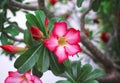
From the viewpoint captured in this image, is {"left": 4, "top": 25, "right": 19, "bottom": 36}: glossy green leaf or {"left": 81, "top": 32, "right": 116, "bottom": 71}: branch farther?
{"left": 81, "top": 32, "right": 116, "bottom": 71}: branch

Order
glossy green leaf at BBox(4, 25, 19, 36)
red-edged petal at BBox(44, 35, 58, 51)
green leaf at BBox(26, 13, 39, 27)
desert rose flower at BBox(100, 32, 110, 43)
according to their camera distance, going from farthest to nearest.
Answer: desert rose flower at BBox(100, 32, 110, 43) → glossy green leaf at BBox(4, 25, 19, 36) → green leaf at BBox(26, 13, 39, 27) → red-edged petal at BBox(44, 35, 58, 51)

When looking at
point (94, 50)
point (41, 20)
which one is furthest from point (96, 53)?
point (41, 20)

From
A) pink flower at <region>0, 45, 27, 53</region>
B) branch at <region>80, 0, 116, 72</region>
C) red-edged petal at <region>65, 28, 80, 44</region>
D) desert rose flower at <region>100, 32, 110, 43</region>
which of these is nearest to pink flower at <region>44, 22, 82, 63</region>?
red-edged petal at <region>65, 28, 80, 44</region>

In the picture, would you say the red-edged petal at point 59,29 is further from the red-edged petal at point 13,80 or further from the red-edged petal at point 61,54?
the red-edged petal at point 13,80

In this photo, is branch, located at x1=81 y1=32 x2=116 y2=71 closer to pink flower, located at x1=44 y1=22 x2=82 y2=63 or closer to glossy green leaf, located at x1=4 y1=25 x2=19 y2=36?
glossy green leaf, located at x1=4 y1=25 x2=19 y2=36

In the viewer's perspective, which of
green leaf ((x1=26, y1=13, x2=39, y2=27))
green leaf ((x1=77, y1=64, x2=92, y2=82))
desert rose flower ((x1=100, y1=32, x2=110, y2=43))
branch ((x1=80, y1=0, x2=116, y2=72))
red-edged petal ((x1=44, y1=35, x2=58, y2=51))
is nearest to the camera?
red-edged petal ((x1=44, y1=35, x2=58, y2=51))

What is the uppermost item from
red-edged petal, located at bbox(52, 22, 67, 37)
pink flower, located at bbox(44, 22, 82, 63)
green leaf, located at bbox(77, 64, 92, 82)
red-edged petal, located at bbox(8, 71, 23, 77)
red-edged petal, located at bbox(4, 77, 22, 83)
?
red-edged petal, located at bbox(52, 22, 67, 37)

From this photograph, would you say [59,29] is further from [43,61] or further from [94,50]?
[94,50]

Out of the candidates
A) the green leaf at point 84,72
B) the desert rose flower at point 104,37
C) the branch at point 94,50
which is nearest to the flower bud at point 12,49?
the green leaf at point 84,72
